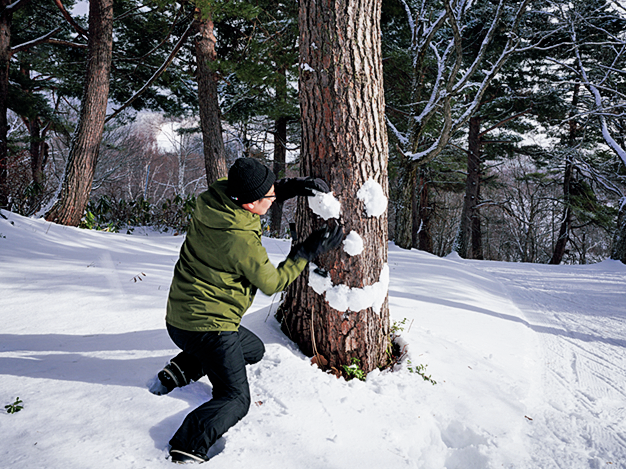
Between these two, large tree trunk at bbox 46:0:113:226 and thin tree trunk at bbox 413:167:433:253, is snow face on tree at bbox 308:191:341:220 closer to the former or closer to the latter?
large tree trunk at bbox 46:0:113:226

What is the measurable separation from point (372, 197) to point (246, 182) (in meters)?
0.86

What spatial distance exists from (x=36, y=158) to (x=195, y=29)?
11.0 metres

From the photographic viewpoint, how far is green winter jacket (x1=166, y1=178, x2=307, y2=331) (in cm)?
171

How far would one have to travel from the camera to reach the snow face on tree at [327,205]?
217 centimetres

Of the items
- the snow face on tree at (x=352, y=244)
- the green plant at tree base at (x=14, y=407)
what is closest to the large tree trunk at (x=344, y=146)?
the snow face on tree at (x=352, y=244)

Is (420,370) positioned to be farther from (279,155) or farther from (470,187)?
(470,187)

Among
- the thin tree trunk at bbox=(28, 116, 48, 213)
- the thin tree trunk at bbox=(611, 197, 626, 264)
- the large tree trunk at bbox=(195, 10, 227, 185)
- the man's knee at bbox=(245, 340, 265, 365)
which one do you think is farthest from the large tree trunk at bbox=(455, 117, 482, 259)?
the thin tree trunk at bbox=(28, 116, 48, 213)

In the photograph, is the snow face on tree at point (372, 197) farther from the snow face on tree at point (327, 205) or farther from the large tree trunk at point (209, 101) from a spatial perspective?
the large tree trunk at point (209, 101)

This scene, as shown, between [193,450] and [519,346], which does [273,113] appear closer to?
[519,346]

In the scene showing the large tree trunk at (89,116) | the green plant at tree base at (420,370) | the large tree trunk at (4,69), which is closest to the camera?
the green plant at tree base at (420,370)

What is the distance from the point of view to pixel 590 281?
6.70m

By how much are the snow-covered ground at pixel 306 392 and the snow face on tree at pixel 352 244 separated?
755 mm

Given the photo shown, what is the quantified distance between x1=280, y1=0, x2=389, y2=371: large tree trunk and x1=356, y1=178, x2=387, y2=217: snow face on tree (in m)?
0.03

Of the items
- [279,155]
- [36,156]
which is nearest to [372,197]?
[279,155]
